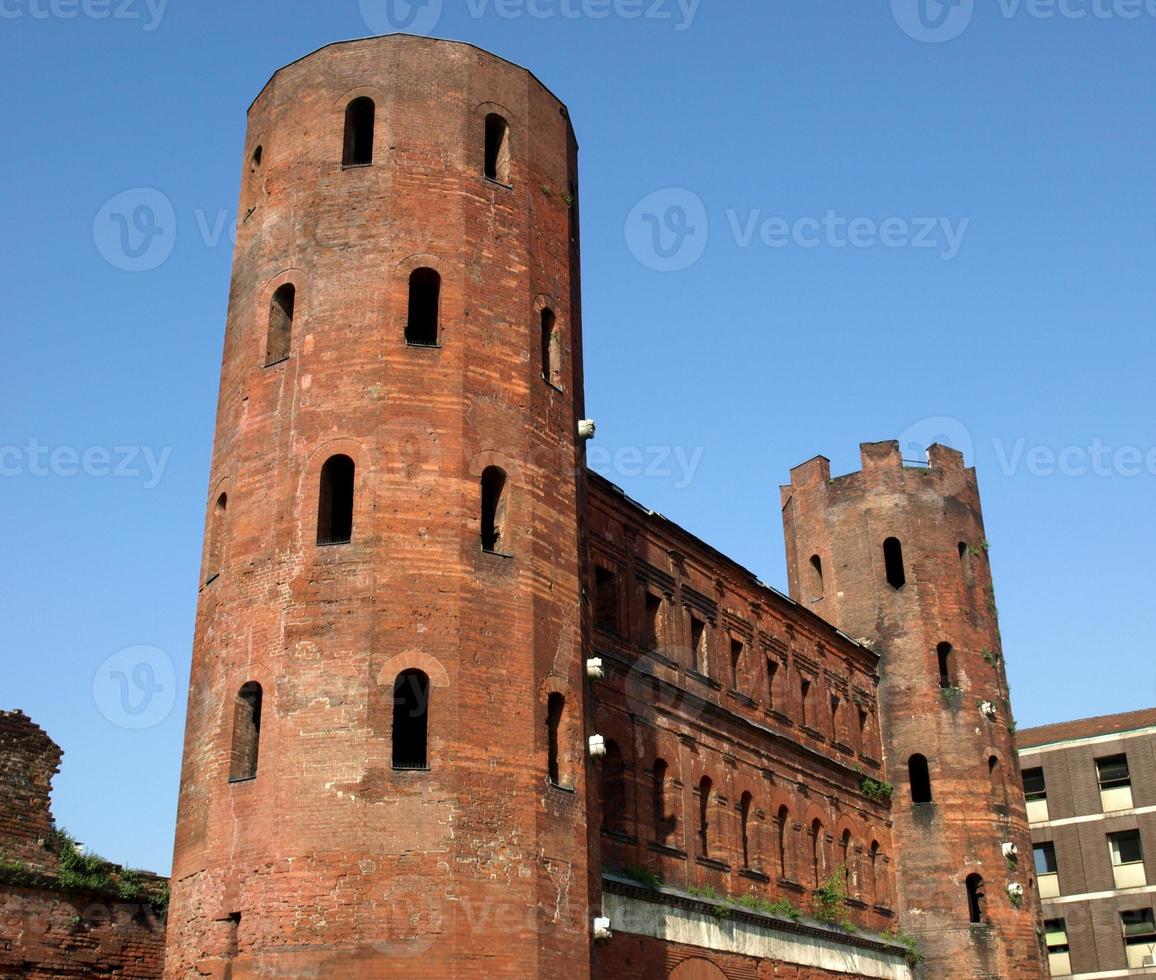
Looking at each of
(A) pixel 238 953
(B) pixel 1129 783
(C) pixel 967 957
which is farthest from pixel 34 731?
(B) pixel 1129 783

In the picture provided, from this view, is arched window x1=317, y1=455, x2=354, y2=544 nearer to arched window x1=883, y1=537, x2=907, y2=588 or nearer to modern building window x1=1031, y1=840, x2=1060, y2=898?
arched window x1=883, y1=537, x2=907, y2=588

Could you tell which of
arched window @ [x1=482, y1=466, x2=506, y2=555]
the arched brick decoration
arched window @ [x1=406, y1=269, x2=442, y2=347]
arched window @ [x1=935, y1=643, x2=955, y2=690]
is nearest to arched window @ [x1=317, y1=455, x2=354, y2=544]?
arched window @ [x1=482, y1=466, x2=506, y2=555]

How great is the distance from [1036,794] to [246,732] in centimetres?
3832

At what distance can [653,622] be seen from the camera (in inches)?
1138

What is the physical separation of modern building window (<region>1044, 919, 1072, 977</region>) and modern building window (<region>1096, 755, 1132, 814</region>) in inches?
167

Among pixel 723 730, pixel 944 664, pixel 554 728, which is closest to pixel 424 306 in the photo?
pixel 554 728

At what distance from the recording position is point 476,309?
2138cm

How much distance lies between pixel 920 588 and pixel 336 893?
946 inches

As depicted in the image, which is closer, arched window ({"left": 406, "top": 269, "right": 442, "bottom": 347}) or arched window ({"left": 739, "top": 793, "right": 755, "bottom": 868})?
arched window ({"left": 406, "top": 269, "right": 442, "bottom": 347})

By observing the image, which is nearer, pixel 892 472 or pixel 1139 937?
pixel 892 472

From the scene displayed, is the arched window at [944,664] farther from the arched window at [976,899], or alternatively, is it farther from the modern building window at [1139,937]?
the modern building window at [1139,937]

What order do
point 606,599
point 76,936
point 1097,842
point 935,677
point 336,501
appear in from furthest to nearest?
point 1097,842
point 935,677
point 606,599
point 76,936
point 336,501

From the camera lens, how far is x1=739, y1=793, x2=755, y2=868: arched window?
29.4 m

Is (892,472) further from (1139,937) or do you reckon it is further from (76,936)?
(76,936)
